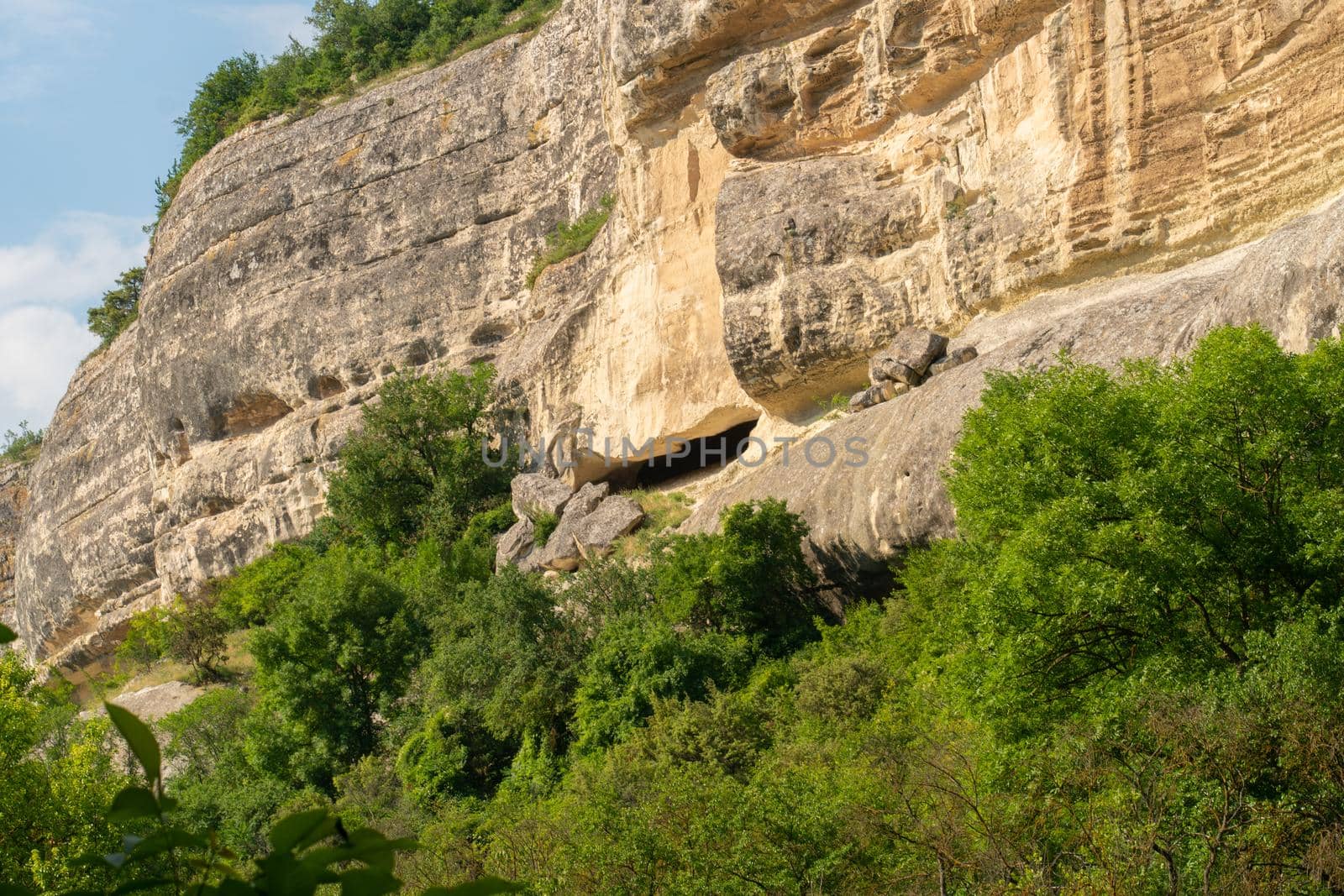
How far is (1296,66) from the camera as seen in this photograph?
16266 millimetres

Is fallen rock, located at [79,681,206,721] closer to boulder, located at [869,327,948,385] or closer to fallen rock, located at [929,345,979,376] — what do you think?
boulder, located at [869,327,948,385]

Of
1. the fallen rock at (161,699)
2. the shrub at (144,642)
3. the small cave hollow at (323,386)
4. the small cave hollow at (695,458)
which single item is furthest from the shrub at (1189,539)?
the shrub at (144,642)

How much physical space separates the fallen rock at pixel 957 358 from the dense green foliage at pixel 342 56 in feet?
60.0

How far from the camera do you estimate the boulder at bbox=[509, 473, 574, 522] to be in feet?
79.8

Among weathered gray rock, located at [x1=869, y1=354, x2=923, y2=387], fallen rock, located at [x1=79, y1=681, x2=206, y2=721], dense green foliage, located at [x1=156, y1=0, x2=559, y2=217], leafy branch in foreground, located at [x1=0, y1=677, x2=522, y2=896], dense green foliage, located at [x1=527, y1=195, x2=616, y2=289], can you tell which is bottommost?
fallen rock, located at [x1=79, y1=681, x2=206, y2=721]

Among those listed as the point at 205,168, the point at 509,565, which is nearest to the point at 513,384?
the point at 509,565

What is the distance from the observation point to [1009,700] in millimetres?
10266

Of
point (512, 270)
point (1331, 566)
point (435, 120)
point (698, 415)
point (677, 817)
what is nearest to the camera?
point (1331, 566)

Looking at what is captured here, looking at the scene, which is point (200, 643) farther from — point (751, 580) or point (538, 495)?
point (751, 580)

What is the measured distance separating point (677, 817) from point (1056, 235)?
1041cm

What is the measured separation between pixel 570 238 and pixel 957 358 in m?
12.5

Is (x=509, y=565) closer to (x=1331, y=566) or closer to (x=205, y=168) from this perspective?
(x=1331, y=566)

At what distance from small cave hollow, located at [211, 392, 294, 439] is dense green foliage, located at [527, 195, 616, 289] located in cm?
805

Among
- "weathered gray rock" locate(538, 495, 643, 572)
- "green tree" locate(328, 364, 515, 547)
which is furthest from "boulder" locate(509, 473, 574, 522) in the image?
"green tree" locate(328, 364, 515, 547)
